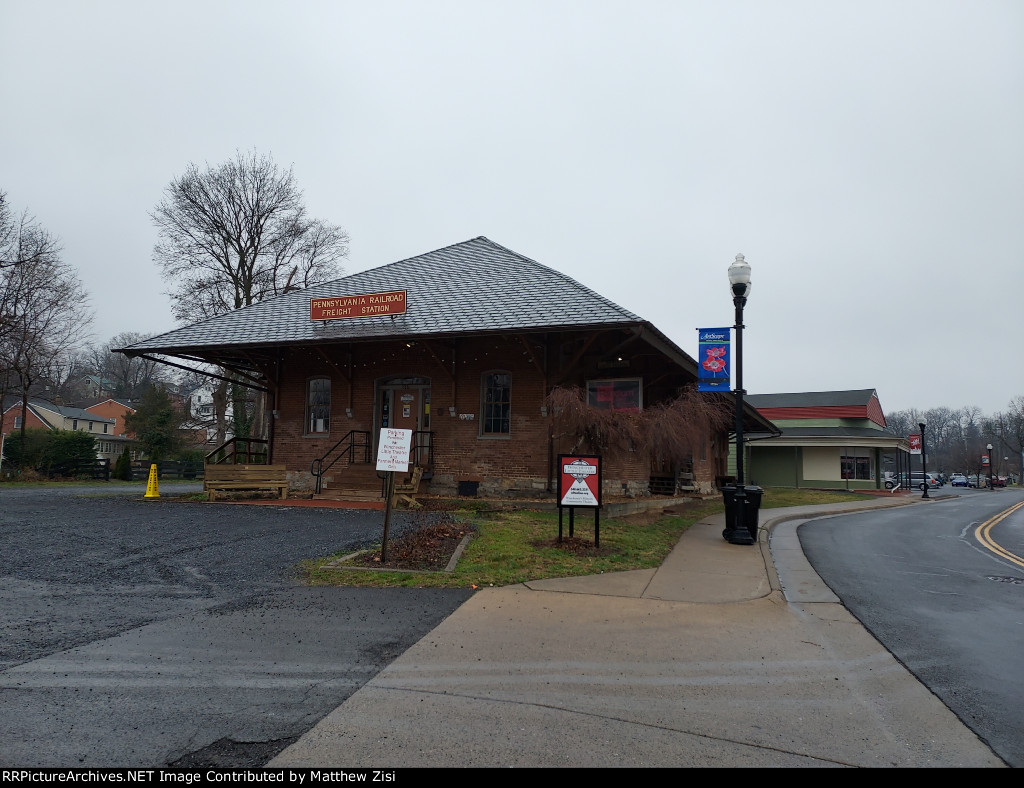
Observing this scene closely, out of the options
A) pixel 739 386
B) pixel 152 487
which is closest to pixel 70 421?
pixel 152 487

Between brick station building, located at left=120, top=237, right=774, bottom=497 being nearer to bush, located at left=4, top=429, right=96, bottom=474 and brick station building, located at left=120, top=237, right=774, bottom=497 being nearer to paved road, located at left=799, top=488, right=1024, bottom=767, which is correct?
paved road, located at left=799, top=488, right=1024, bottom=767

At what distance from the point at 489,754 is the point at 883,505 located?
2861 cm

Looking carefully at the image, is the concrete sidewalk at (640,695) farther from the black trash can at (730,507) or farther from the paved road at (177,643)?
the black trash can at (730,507)

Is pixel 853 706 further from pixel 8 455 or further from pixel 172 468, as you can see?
pixel 172 468

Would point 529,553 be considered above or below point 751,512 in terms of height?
below

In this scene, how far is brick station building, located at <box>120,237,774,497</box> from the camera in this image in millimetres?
16141

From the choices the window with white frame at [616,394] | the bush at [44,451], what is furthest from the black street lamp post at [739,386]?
the bush at [44,451]

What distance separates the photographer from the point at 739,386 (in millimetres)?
11805

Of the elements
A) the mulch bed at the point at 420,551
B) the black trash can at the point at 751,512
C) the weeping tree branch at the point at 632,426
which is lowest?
the mulch bed at the point at 420,551

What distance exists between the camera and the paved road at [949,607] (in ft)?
14.3

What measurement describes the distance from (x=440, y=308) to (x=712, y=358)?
7.72 meters

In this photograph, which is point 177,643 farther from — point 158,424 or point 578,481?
point 158,424

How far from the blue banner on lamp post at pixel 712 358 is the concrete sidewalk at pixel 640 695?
602 centimetres

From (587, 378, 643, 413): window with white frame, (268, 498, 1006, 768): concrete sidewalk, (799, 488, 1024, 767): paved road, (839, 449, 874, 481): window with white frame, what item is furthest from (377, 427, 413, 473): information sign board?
(839, 449, 874, 481): window with white frame
